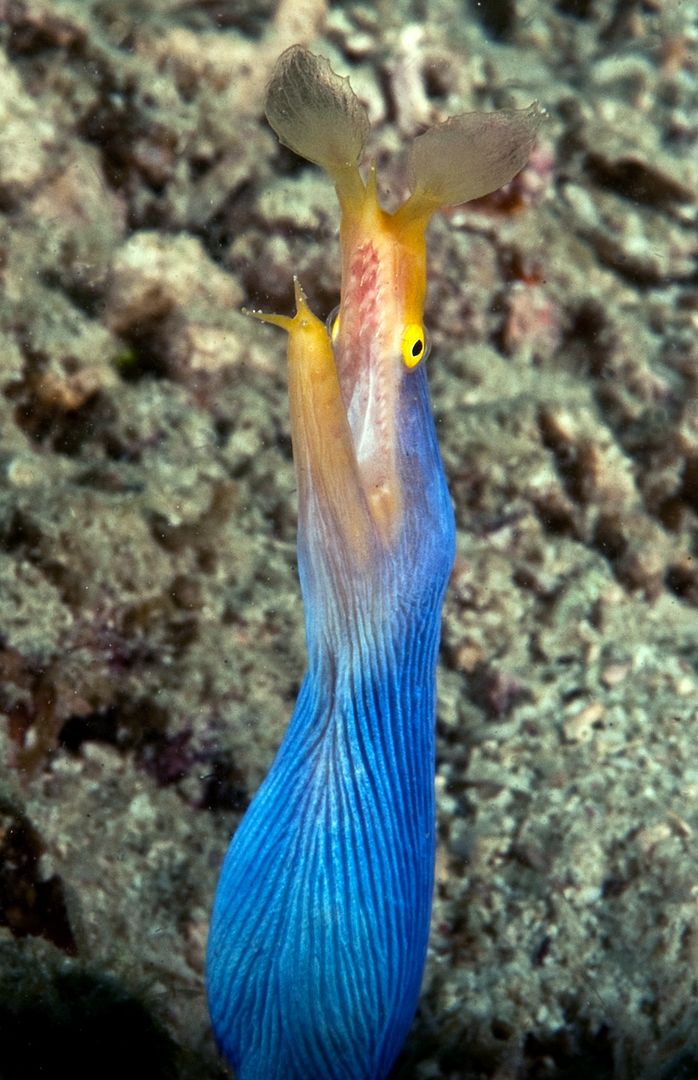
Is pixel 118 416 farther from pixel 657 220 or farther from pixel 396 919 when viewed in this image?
pixel 657 220

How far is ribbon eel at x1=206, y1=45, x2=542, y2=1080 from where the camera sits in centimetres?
167

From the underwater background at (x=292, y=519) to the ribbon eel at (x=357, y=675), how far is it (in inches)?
26.9

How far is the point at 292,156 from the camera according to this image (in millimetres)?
3973

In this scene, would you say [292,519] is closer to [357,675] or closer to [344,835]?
[357,675]

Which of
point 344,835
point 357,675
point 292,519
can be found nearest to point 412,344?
point 357,675

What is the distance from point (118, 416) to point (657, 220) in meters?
2.76

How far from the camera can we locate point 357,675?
6.04 feet

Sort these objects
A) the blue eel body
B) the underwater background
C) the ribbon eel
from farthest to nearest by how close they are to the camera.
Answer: the underwater background, the blue eel body, the ribbon eel

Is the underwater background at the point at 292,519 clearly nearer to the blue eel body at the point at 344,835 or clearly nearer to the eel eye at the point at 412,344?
the blue eel body at the point at 344,835

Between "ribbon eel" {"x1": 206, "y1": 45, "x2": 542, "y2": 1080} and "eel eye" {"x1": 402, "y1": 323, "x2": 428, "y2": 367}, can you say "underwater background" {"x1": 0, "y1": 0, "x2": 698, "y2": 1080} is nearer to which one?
"ribbon eel" {"x1": 206, "y1": 45, "x2": 542, "y2": 1080}

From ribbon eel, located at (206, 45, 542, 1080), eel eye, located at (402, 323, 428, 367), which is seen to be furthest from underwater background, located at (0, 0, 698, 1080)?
eel eye, located at (402, 323, 428, 367)

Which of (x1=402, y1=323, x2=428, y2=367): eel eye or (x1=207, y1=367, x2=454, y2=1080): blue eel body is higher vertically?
(x1=402, y1=323, x2=428, y2=367): eel eye

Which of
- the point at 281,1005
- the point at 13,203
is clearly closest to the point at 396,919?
the point at 281,1005

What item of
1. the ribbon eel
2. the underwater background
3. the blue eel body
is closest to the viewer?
the ribbon eel
